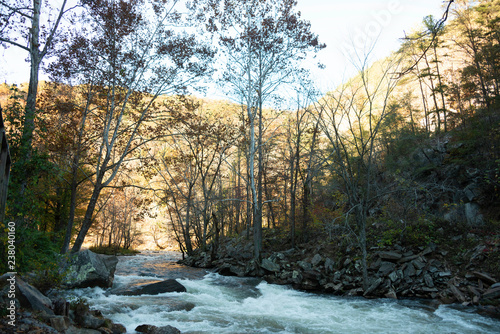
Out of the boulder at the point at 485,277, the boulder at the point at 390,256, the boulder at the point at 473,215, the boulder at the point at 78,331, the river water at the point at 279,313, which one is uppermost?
the boulder at the point at 473,215

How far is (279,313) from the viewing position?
295 inches

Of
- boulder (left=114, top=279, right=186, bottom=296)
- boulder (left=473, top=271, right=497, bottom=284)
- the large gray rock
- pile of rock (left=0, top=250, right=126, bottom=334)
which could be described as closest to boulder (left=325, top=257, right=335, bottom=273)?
boulder (left=473, top=271, right=497, bottom=284)

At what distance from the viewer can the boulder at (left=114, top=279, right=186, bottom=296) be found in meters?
8.91

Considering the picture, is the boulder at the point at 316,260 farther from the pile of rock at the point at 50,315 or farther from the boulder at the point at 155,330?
the pile of rock at the point at 50,315

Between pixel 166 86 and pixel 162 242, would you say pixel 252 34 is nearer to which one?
pixel 166 86

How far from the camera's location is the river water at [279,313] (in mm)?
6219

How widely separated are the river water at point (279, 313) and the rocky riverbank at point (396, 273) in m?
0.61

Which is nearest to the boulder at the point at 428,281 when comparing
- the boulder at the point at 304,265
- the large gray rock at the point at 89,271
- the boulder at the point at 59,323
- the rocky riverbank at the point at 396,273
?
the rocky riverbank at the point at 396,273

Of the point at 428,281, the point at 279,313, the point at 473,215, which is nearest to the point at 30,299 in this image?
the point at 279,313

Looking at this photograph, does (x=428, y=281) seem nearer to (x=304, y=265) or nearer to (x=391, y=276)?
(x=391, y=276)

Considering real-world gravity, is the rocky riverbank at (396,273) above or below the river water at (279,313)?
above

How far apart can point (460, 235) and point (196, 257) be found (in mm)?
13888

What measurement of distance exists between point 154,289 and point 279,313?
424 cm

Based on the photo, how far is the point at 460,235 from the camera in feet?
33.4
